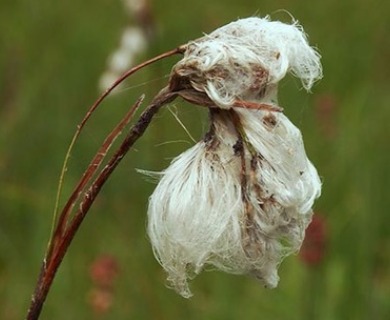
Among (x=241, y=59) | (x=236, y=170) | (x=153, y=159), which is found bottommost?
(x=153, y=159)

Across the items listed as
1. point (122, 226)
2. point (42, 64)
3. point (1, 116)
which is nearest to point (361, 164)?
point (122, 226)

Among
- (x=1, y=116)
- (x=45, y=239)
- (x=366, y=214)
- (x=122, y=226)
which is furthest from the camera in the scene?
(x=1, y=116)

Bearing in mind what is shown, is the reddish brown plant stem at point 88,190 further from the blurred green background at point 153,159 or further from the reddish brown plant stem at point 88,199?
the blurred green background at point 153,159

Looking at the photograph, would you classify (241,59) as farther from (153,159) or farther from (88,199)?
(153,159)

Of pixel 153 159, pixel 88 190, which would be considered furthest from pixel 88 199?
pixel 153 159

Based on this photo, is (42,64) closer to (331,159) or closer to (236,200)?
(331,159)

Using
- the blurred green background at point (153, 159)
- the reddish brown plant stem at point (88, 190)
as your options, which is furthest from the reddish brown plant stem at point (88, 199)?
the blurred green background at point (153, 159)
